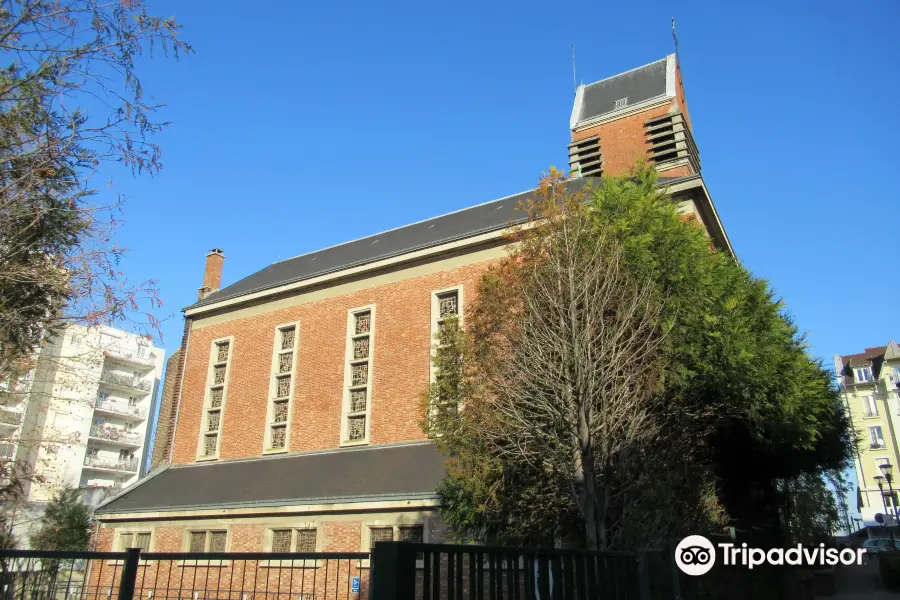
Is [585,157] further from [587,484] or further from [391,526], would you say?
[587,484]

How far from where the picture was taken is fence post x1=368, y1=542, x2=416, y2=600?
3.65 m

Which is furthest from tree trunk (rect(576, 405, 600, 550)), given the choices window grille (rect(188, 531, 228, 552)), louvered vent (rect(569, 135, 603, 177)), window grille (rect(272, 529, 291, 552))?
louvered vent (rect(569, 135, 603, 177))

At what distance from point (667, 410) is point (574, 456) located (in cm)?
216

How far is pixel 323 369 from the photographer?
2116cm

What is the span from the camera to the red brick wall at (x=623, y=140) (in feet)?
82.6

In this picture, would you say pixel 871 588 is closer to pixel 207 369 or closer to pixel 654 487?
pixel 654 487

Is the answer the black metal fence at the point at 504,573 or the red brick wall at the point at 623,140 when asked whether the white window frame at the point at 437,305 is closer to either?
the red brick wall at the point at 623,140

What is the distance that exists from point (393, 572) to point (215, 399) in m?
21.7

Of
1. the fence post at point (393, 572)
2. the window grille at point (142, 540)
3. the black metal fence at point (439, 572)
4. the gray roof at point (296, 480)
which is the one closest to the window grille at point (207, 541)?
the gray roof at point (296, 480)

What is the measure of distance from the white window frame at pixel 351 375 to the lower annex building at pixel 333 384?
0.15ft

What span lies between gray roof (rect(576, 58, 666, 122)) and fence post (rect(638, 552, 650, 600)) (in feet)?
71.8

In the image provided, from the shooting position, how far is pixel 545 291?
39.7 ft

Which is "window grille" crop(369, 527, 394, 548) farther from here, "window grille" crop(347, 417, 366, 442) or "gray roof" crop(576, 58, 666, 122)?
"gray roof" crop(576, 58, 666, 122)

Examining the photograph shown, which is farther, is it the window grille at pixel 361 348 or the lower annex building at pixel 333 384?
the window grille at pixel 361 348
